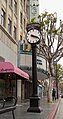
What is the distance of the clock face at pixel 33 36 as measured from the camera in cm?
2039

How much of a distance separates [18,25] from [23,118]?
28.4m

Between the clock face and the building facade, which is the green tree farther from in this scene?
the clock face

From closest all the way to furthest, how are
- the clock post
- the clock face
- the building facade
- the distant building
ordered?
1. the clock post
2. the clock face
3. the building facade
4. the distant building

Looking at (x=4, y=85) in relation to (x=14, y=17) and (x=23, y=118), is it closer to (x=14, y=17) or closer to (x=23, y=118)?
(x=14, y=17)

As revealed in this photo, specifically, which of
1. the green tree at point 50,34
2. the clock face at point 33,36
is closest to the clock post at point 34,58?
the clock face at point 33,36

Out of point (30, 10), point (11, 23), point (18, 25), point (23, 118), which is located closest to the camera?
point (23, 118)

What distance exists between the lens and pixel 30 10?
5278 cm

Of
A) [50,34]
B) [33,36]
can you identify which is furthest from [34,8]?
[33,36]

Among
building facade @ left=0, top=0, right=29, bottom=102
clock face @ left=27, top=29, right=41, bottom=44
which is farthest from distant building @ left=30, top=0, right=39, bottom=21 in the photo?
clock face @ left=27, top=29, right=41, bottom=44

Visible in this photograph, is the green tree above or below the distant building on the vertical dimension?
below

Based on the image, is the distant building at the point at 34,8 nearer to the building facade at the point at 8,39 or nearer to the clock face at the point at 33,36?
the building facade at the point at 8,39

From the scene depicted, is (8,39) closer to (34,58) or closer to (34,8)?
(34,58)

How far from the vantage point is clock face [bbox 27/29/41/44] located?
2039 cm

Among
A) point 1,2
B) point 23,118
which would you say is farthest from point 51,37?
point 23,118
